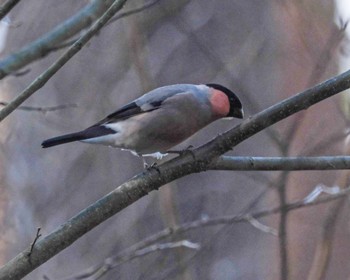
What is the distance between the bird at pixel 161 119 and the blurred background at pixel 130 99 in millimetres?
789

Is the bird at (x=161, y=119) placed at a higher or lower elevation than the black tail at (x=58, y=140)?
lower

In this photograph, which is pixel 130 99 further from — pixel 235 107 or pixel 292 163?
pixel 292 163

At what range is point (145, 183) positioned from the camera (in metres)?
2.70

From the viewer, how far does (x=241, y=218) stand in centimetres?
351

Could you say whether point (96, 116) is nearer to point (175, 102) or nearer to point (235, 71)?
point (235, 71)

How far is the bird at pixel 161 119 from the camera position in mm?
3432

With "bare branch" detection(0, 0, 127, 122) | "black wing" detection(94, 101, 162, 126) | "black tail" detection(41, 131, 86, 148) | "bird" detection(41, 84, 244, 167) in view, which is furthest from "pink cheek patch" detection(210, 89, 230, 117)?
"bare branch" detection(0, 0, 127, 122)

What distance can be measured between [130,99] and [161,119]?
7.03 ft

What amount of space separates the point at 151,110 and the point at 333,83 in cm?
120

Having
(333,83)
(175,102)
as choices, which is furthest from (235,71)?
(333,83)

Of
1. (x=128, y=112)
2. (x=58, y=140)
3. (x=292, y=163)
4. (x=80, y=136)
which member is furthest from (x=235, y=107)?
(x=292, y=163)

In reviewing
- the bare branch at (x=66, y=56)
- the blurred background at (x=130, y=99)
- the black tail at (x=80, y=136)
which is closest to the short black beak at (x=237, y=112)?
the black tail at (x=80, y=136)

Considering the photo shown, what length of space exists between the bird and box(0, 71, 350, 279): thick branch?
0.70 meters

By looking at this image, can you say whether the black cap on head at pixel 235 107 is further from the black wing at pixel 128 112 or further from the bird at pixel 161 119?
the black wing at pixel 128 112
